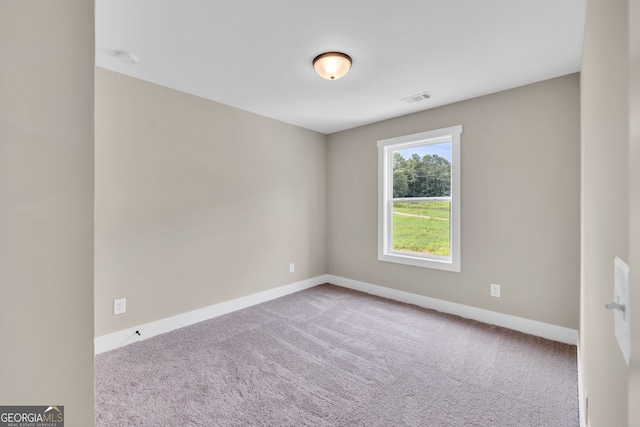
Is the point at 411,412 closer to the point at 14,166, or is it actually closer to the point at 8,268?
the point at 8,268

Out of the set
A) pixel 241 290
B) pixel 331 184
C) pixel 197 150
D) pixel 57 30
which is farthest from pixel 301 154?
pixel 57 30

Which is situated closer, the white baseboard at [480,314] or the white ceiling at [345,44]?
the white ceiling at [345,44]

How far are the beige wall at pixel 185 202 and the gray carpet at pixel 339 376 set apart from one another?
0.48 meters

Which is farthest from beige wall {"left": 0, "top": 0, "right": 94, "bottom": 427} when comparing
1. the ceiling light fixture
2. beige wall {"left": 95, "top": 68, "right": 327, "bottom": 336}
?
beige wall {"left": 95, "top": 68, "right": 327, "bottom": 336}

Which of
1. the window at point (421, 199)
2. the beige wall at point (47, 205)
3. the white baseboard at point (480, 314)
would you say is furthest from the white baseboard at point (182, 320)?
the beige wall at point (47, 205)

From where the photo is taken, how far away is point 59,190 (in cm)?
67

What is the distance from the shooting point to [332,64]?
2277mm

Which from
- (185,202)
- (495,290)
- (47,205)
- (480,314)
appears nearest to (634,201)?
(47,205)

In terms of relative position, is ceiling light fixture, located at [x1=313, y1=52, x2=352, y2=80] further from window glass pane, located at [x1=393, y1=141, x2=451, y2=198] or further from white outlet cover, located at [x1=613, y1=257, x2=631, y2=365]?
white outlet cover, located at [x1=613, y1=257, x2=631, y2=365]

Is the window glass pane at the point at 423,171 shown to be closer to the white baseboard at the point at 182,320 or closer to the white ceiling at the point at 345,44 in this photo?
the white ceiling at the point at 345,44

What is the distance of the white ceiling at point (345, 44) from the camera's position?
1.76 m

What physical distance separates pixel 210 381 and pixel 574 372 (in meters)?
2.71

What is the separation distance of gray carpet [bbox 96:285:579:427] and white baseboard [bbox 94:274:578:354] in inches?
3.5

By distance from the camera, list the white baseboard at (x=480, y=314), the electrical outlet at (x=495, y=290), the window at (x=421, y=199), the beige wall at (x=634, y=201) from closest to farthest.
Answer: the beige wall at (x=634, y=201), the white baseboard at (x=480, y=314), the electrical outlet at (x=495, y=290), the window at (x=421, y=199)
